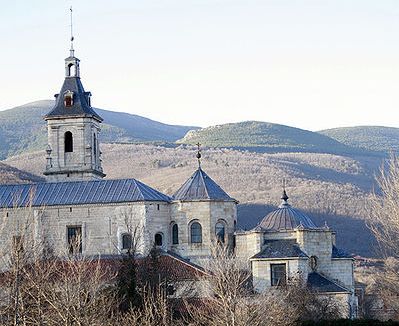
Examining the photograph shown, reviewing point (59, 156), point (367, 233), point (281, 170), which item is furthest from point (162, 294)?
point (281, 170)

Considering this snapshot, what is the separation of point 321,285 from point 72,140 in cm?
2158

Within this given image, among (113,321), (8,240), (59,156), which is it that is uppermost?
(59,156)

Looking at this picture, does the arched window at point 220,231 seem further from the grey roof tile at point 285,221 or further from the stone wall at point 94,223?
the stone wall at point 94,223

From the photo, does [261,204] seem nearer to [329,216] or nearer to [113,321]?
[329,216]

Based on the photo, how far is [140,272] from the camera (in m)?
64.0

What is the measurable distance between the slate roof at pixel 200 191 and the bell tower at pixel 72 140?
8593 mm

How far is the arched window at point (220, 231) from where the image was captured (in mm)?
69812

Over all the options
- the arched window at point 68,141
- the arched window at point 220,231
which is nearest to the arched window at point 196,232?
the arched window at point 220,231

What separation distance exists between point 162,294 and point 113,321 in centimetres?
561

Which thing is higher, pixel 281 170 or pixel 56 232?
pixel 281 170

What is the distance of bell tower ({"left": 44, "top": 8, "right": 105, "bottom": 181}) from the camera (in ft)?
252

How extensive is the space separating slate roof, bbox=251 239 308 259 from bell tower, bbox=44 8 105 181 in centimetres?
1537

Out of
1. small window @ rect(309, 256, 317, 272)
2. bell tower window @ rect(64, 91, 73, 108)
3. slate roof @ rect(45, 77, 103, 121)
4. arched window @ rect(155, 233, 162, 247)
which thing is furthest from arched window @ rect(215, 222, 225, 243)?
bell tower window @ rect(64, 91, 73, 108)

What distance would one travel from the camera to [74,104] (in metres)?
78.4
